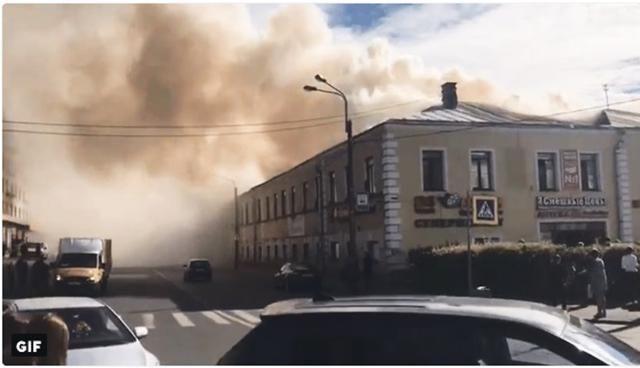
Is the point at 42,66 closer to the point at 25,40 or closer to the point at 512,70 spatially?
the point at 25,40

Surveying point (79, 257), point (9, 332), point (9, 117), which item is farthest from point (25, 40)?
point (9, 332)

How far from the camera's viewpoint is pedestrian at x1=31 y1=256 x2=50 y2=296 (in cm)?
388

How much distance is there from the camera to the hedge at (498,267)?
4020mm

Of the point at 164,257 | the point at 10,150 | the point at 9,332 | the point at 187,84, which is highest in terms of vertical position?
the point at 187,84

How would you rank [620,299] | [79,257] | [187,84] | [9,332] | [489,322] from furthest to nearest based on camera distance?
[620,299] < [187,84] < [79,257] < [9,332] < [489,322]

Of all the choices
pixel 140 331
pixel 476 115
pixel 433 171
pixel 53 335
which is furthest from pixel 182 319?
pixel 476 115

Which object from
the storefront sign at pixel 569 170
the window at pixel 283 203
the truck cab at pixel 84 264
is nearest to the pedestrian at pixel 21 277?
the truck cab at pixel 84 264

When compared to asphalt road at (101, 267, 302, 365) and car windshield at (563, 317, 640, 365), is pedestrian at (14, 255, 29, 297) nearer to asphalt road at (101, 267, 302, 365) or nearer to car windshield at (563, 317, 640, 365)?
asphalt road at (101, 267, 302, 365)

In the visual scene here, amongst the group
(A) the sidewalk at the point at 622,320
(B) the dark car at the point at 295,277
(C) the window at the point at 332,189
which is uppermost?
(C) the window at the point at 332,189

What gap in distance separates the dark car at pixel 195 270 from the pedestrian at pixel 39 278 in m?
0.75

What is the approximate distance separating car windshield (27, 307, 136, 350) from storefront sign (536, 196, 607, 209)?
8.09 ft

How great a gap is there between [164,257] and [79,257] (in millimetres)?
457

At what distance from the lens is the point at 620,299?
4.54m

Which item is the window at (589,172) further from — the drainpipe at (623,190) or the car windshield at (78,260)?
the car windshield at (78,260)
